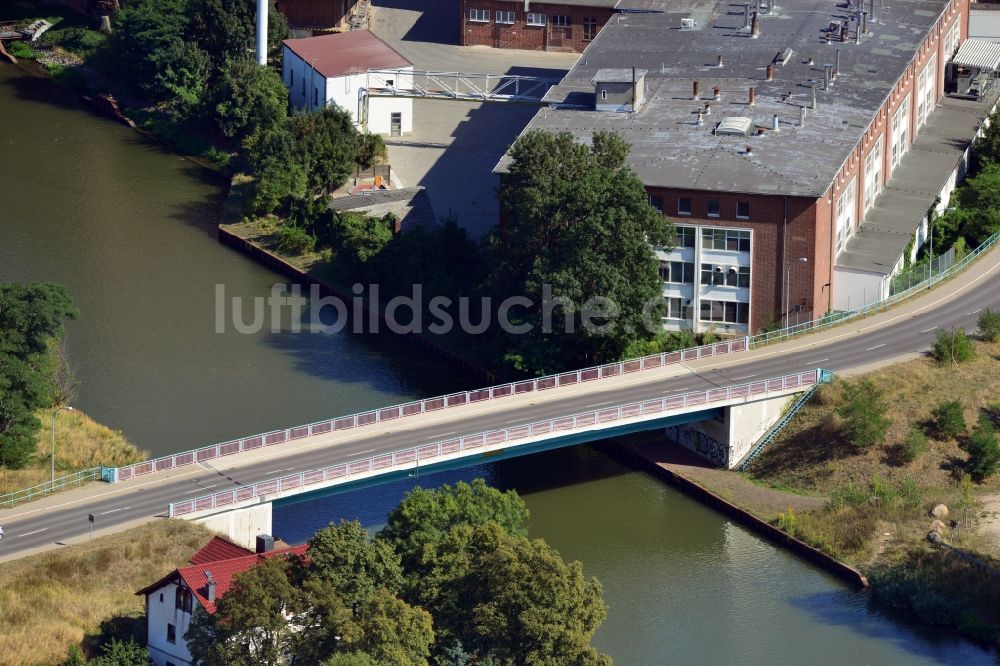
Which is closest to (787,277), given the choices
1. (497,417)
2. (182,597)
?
(497,417)

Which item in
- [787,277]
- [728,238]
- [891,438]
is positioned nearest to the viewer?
[891,438]

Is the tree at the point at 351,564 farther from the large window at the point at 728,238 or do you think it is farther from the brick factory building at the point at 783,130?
the large window at the point at 728,238

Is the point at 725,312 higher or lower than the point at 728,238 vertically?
lower

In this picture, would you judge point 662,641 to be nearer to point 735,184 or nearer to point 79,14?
point 735,184

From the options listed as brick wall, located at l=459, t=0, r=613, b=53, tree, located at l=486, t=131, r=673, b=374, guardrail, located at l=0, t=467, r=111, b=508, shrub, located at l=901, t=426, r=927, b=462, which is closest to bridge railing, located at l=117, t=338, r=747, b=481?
guardrail, located at l=0, t=467, r=111, b=508

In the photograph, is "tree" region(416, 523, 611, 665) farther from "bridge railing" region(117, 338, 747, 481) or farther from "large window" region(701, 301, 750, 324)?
"large window" region(701, 301, 750, 324)

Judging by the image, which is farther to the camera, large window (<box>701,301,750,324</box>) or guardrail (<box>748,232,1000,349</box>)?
large window (<box>701,301,750,324</box>)

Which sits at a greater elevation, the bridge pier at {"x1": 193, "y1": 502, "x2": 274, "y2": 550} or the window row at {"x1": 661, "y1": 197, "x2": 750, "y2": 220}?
the window row at {"x1": 661, "y1": 197, "x2": 750, "y2": 220}

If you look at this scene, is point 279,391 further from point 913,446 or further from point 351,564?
point 351,564
